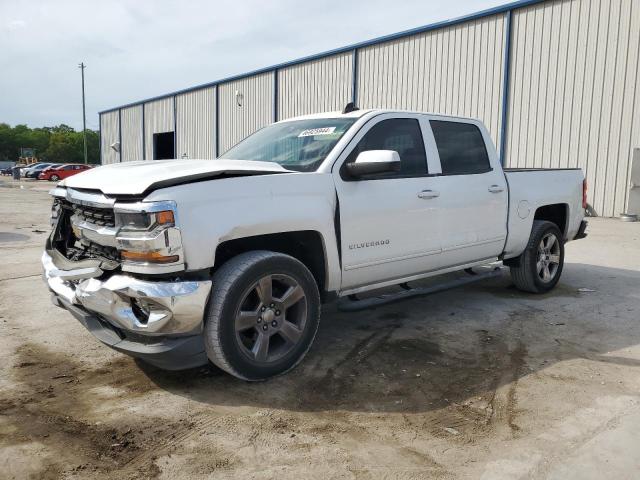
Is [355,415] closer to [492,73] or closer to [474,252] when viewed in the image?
[474,252]

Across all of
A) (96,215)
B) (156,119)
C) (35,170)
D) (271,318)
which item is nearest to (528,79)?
(271,318)

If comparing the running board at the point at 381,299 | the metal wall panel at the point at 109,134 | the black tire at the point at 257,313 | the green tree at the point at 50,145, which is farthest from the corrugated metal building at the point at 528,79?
the green tree at the point at 50,145

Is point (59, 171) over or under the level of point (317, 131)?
under

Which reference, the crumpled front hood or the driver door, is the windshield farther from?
the crumpled front hood

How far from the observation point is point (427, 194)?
14.6 ft

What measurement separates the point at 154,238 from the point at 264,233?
72cm

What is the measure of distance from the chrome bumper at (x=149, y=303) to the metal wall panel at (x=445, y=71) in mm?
13941

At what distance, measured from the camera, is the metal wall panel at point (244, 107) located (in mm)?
23438

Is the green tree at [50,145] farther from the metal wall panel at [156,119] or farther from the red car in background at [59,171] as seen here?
the metal wall panel at [156,119]

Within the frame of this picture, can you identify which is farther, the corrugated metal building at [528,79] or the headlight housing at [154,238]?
the corrugated metal building at [528,79]

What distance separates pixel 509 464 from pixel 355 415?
879 mm

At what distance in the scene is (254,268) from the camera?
332 centimetres

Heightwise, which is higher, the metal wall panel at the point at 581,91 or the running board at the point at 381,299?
the metal wall panel at the point at 581,91

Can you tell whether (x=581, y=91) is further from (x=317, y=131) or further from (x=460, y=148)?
(x=317, y=131)
